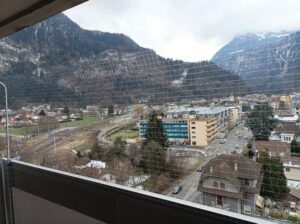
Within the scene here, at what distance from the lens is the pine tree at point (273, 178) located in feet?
3.68

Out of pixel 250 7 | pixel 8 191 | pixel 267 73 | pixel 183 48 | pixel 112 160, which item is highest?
pixel 250 7

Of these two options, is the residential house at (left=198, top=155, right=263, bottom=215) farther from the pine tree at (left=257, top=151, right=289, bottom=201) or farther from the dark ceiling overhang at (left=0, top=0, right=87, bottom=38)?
the dark ceiling overhang at (left=0, top=0, right=87, bottom=38)

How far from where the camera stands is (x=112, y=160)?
71.1 inches

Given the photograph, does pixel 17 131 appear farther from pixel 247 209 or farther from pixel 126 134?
pixel 247 209

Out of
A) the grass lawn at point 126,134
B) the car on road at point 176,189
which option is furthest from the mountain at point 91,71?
the car on road at point 176,189

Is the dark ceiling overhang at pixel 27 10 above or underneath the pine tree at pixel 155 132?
above

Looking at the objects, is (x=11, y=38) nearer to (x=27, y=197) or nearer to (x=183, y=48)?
(x=27, y=197)

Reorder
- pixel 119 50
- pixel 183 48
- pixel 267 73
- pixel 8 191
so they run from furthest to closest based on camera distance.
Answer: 1. pixel 8 191
2. pixel 119 50
3. pixel 183 48
4. pixel 267 73

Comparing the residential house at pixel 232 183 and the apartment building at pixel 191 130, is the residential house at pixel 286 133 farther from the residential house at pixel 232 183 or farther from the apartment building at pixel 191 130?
the apartment building at pixel 191 130

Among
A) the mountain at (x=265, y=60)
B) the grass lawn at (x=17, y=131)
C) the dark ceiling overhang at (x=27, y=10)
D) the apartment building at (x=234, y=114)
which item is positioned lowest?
the grass lawn at (x=17, y=131)

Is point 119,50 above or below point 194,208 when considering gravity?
above

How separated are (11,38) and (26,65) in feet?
0.75

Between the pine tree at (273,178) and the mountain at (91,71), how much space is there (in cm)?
28

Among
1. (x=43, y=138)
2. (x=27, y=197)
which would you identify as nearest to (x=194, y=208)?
(x=43, y=138)
